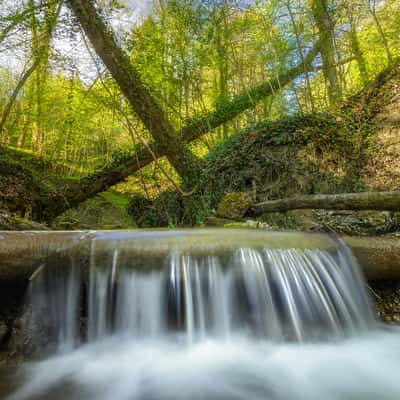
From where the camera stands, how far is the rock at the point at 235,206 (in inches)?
234

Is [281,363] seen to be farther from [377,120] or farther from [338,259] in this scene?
[377,120]

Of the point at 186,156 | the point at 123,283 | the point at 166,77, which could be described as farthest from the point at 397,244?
the point at 166,77

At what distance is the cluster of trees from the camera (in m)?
6.56

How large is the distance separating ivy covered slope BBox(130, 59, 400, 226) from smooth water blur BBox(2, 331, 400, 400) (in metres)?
4.45

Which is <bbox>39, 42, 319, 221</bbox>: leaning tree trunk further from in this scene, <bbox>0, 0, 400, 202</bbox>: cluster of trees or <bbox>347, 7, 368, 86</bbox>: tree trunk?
<bbox>347, 7, 368, 86</bbox>: tree trunk

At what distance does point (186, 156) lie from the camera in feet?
24.9

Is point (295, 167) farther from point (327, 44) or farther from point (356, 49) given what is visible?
point (356, 49)

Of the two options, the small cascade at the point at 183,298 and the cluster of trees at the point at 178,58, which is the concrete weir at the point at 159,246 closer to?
the small cascade at the point at 183,298

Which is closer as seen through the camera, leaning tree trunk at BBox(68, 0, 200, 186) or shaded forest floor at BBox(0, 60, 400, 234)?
leaning tree trunk at BBox(68, 0, 200, 186)

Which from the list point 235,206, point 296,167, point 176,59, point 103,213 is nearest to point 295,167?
point 296,167

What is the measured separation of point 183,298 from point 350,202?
240cm

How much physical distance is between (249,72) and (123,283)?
11230 millimetres

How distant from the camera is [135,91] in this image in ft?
20.8

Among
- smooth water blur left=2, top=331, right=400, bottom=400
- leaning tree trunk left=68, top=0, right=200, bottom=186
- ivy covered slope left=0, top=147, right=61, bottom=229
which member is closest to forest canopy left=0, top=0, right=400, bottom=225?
leaning tree trunk left=68, top=0, right=200, bottom=186
